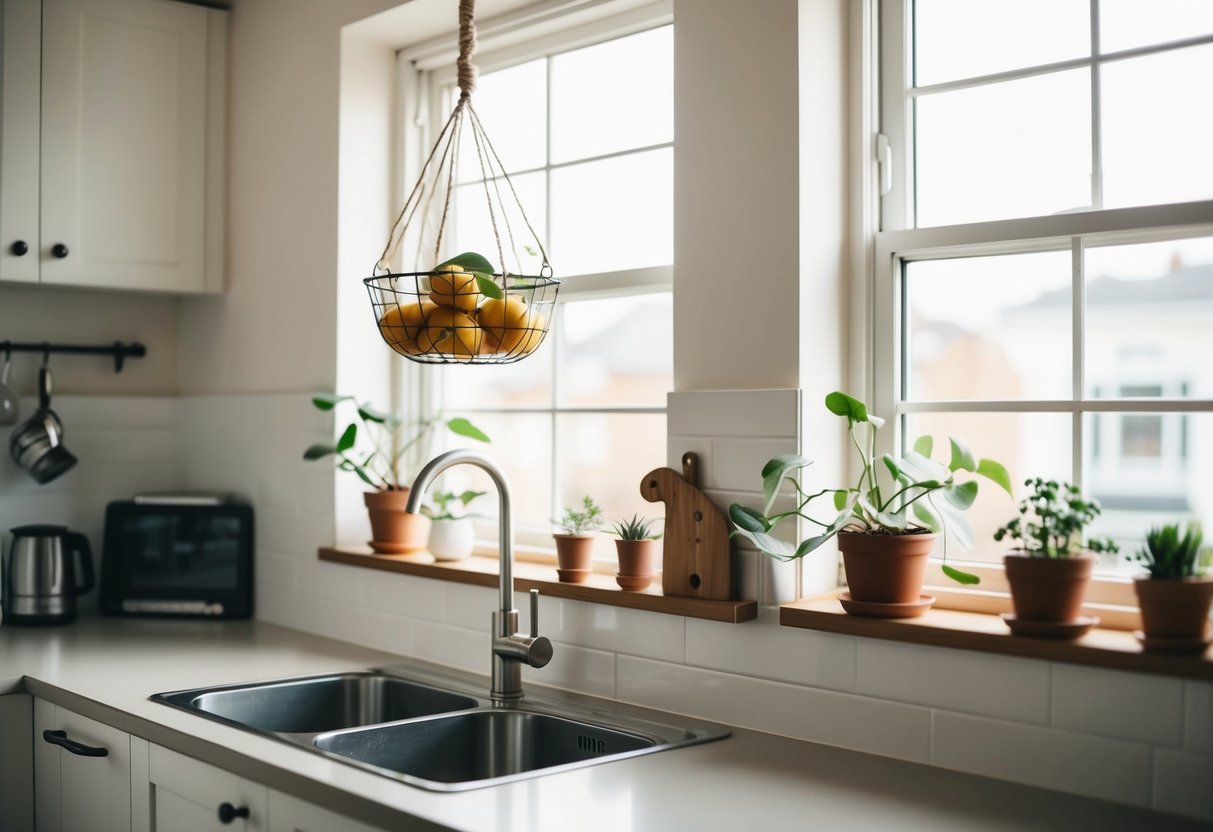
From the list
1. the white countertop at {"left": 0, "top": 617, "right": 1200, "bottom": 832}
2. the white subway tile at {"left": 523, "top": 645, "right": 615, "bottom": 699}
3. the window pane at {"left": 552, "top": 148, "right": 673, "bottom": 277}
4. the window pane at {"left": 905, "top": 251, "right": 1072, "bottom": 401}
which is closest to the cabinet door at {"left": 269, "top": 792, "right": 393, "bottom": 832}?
the white countertop at {"left": 0, "top": 617, "right": 1200, "bottom": 832}

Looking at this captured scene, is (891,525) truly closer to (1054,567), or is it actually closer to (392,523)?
(1054,567)

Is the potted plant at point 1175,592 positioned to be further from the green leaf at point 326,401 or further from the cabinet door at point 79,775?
the green leaf at point 326,401

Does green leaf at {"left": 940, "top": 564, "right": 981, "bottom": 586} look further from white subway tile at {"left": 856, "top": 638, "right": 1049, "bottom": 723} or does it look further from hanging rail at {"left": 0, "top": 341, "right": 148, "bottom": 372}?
hanging rail at {"left": 0, "top": 341, "right": 148, "bottom": 372}

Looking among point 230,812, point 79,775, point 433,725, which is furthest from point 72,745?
point 433,725

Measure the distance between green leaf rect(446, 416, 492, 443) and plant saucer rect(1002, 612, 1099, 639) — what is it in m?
1.26

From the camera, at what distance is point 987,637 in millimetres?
1600

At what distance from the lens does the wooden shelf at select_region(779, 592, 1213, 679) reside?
57.5 inches

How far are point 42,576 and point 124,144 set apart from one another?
1.08 m

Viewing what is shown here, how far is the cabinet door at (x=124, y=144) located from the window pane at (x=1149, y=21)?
2.25 meters

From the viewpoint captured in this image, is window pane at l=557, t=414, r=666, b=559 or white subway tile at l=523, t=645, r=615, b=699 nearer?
white subway tile at l=523, t=645, r=615, b=699

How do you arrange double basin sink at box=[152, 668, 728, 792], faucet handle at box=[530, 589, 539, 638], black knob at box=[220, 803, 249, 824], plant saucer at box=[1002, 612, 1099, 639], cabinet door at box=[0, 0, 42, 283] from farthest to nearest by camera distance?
1. cabinet door at box=[0, 0, 42, 283]
2. faucet handle at box=[530, 589, 539, 638]
3. double basin sink at box=[152, 668, 728, 792]
4. black knob at box=[220, 803, 249, 824]
5. plant saucer at box=[1002, 612, 1099, 639]

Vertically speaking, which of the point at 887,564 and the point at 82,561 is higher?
the point at 887,564

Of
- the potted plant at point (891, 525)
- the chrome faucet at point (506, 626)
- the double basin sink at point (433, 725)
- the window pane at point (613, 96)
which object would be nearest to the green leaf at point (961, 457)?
the potted plant at point (891, 525)

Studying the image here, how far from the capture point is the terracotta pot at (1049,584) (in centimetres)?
154
